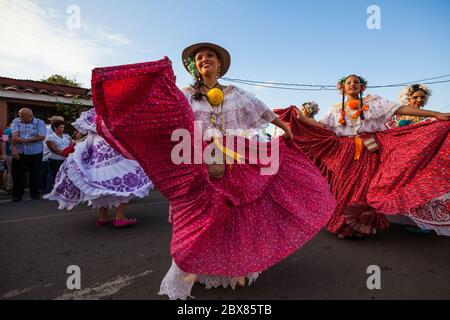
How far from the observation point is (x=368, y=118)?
3.70 meters

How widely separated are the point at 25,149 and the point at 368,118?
23.8ft

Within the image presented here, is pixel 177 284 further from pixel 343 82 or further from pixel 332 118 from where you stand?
pixel 343 82

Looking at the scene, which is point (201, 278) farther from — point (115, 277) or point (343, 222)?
point (343, 222)

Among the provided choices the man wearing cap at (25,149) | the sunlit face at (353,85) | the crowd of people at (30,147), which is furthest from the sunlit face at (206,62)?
the man wearing cap at (25,149)

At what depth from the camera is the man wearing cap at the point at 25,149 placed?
6988 mm

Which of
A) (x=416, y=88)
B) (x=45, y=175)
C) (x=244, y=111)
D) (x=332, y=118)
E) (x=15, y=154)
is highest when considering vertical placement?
(x=416, y=88)

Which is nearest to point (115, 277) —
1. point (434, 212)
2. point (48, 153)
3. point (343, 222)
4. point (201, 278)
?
point (201, 278)

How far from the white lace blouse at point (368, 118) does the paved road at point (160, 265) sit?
1.34m

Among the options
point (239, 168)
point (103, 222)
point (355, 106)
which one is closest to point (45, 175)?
point (103, 222)

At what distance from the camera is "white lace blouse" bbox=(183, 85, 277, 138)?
245 centimetres

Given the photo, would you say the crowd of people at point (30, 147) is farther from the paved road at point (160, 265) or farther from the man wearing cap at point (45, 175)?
the paved road at point (160, 265)

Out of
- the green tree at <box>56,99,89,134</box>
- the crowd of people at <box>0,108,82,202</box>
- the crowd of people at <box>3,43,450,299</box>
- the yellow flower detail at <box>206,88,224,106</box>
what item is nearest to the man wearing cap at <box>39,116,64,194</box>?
the crowd of people at <box>0,108,82,202</box>

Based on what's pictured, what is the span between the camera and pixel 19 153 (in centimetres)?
712
